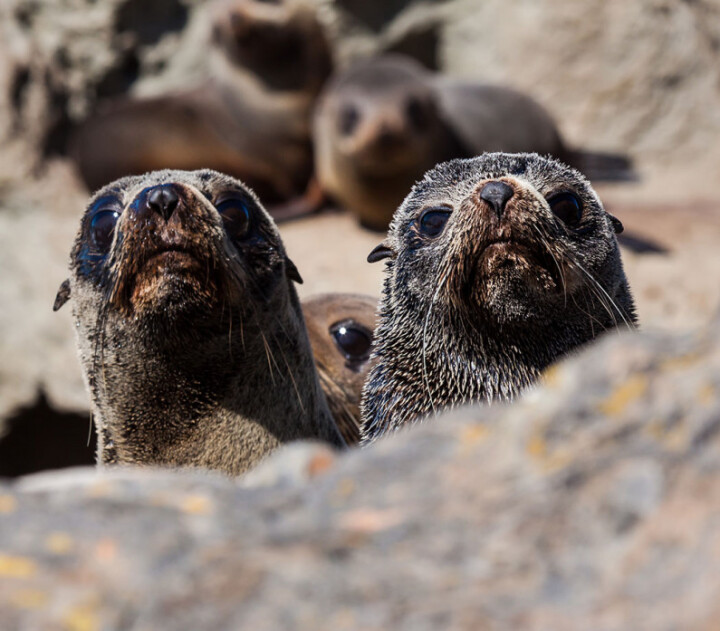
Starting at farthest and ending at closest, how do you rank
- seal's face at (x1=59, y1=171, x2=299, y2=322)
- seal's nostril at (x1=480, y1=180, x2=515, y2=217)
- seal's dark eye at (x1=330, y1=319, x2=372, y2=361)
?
seal's dark eye at (x1=330, y1=319, x2=372, y2=361) → seal's face at (x1=59, y1=171, x2=299, y2=322) → seal's nostril at (x1=480, y1=180, x2=515, y2=217)

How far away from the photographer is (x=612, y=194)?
531 inches

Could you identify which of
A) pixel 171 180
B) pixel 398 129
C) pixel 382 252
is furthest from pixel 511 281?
pixel 398 129

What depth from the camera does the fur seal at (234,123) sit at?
44.4 feet

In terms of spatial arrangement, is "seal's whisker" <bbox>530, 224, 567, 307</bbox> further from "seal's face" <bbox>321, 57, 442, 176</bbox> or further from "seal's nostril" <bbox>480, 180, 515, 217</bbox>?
"seal's face" <bbox>321, 57, 442, 176</bbox>

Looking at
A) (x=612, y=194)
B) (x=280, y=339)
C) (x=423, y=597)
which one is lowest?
(x=612, y=194)

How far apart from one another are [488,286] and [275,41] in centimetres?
1039

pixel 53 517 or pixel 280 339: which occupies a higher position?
pixel 53 517

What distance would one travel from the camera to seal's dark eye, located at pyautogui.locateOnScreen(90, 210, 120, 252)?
4.42 metres

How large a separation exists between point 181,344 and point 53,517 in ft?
8.18

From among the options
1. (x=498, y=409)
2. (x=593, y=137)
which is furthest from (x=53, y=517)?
(x=593, y=137)

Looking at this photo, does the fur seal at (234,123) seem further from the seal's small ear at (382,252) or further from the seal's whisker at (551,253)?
the seal's whisker at (551,253)

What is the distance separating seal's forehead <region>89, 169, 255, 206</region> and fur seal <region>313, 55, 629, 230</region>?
292 inches

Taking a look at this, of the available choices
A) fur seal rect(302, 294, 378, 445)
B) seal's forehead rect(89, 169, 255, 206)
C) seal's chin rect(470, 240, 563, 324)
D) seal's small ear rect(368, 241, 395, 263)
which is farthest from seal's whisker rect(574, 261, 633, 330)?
fur seal rect(302, 294, 378, 445)

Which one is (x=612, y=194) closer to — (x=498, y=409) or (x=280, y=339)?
(x=280, y=339)
